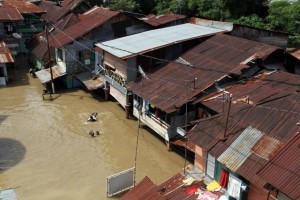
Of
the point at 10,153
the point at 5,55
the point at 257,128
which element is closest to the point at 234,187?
the point at 257,128

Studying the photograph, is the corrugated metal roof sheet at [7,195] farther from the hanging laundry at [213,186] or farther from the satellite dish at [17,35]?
the satellite dish at [17,35]

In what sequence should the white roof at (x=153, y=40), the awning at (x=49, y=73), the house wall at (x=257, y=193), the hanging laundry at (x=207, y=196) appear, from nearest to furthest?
the house wall at (x=257, y=193) < the hanging laundry at (x=207, y=196) < the white roof at (x=153, y=40) < the awning at (x=49, y=73)

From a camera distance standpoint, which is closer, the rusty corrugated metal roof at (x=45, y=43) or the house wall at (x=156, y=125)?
the house wall at (x=156, y=125)

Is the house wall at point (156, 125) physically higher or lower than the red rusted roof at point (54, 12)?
lower

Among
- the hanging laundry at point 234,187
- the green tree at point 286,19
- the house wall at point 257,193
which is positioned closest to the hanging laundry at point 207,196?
the hanging laundry at point 234,187

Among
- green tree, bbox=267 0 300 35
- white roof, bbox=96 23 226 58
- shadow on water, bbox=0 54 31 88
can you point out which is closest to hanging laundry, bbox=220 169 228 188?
white roof, bbox=96 23 226 58

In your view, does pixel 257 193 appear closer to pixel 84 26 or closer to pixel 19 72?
pixel 84 26

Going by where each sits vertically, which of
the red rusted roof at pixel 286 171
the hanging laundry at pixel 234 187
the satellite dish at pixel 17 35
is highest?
the red rusted roof at pixel 286 171

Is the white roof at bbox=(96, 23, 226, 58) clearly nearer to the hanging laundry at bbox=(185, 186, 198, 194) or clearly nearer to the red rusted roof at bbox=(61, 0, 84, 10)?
the hanging laundry at bbox=(185, 186, 198, 194)
